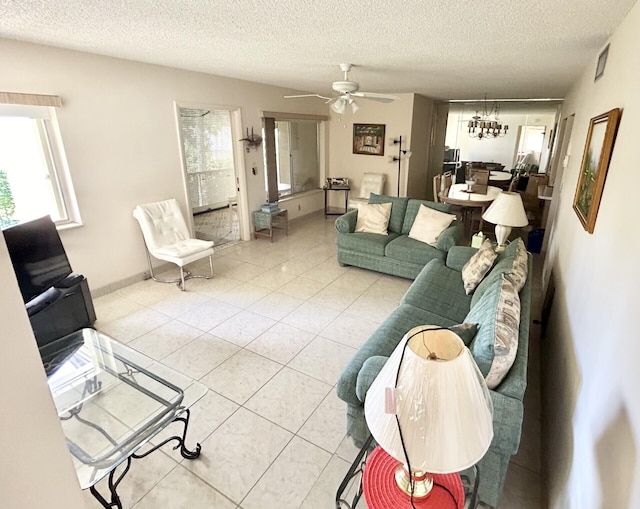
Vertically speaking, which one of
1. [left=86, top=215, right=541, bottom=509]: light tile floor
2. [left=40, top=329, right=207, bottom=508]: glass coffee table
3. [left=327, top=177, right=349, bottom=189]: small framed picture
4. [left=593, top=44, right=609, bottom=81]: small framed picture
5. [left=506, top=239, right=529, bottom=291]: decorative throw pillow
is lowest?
[left=86, top=215, right=541, bottom=509]: light tile floor

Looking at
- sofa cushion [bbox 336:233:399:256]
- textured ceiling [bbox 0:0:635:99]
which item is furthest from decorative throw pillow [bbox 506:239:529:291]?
sofa cushion [bbox 336:233:399:256]

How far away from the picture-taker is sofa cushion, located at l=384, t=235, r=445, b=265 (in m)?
3.92

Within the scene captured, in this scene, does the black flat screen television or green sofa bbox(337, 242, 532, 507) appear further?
the black flat screen television

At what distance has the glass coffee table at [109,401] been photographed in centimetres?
156

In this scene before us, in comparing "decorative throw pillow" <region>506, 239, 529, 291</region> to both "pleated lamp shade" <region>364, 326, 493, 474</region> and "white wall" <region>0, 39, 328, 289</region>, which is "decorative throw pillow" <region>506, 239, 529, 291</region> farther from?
"white wall" <region>0, 39, 328, 289</region>

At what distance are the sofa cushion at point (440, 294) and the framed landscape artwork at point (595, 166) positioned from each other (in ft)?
3.25

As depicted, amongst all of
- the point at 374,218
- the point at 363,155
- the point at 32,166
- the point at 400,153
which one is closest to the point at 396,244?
the point at 374,218

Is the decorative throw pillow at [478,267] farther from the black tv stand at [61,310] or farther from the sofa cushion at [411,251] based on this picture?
the black tv stand at [61,310]

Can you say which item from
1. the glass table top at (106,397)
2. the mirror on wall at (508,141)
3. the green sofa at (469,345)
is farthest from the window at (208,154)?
the mirror on wall at (508,141)

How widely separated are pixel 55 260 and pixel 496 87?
5.92 meters

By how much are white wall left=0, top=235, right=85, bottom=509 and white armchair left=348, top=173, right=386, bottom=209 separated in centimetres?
630

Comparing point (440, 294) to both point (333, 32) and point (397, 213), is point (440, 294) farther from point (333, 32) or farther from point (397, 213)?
point (333, 32)

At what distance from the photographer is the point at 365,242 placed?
4.24 meters

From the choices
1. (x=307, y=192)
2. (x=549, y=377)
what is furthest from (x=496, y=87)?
(x=549, y=377)
